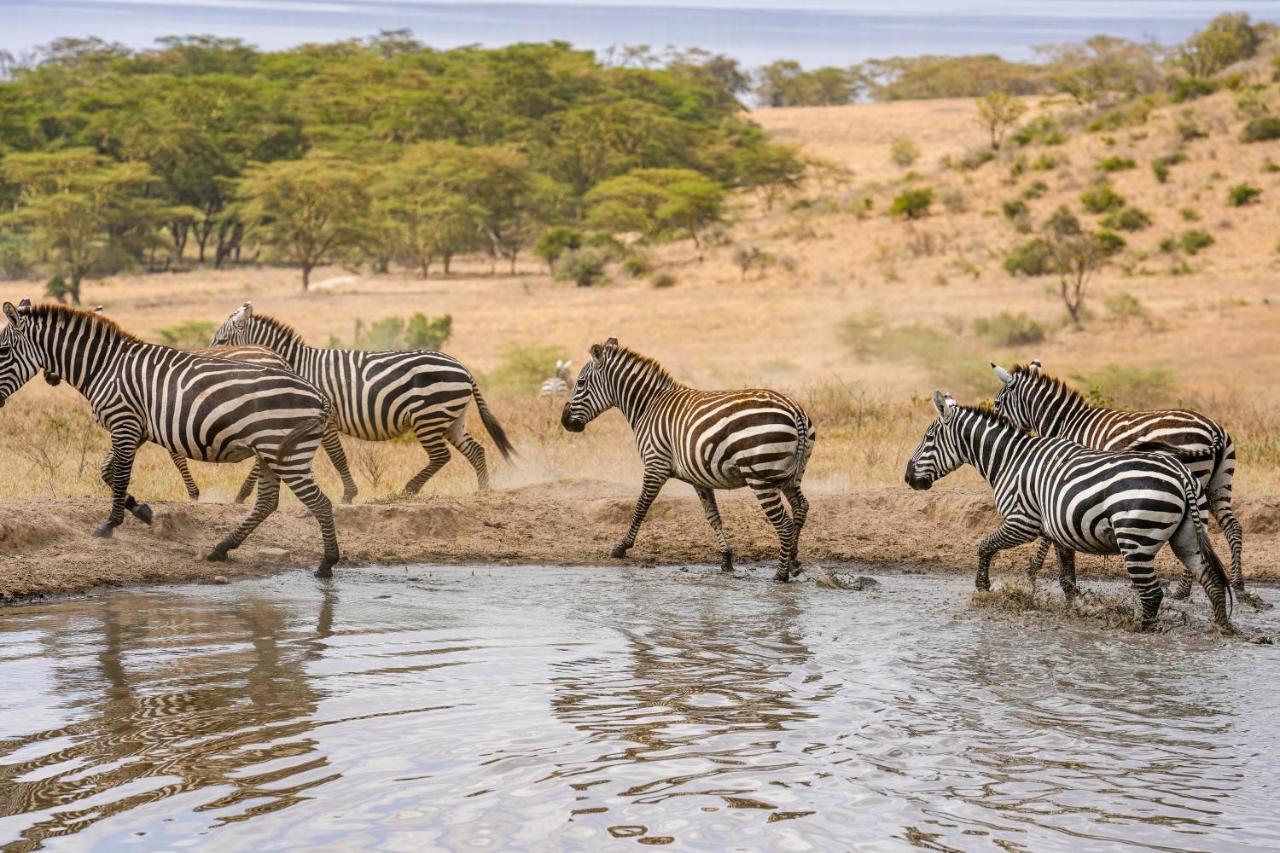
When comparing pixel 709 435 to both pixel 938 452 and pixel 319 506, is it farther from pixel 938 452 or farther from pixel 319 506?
pixel 319 506

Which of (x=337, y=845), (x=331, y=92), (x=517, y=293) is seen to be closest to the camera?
(x=337, y=845)

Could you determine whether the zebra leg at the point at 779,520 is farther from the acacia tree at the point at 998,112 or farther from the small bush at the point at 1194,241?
the acacia tree at the point at 998,112

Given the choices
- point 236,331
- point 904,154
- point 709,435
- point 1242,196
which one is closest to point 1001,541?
point 709,435

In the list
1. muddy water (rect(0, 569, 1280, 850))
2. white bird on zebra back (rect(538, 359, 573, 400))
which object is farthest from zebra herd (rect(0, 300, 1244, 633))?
white bird on zebra back (rect(538, 359, 573, 400))

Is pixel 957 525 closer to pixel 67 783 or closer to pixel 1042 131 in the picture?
pixel 67 783

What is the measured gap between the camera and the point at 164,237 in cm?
4562

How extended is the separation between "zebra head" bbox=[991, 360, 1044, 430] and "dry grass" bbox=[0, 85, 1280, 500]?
2.87 metres

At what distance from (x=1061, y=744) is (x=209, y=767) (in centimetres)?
317

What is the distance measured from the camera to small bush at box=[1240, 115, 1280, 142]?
38562mm

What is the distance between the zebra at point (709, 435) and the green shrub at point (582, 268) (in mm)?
27240

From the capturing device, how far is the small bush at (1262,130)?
3856 centimetres


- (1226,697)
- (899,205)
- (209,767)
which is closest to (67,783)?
(209,767)

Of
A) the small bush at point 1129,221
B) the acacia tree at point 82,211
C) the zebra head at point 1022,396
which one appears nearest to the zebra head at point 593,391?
the zebra head at point 1022,396

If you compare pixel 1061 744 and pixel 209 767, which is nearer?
pixel 209 767
